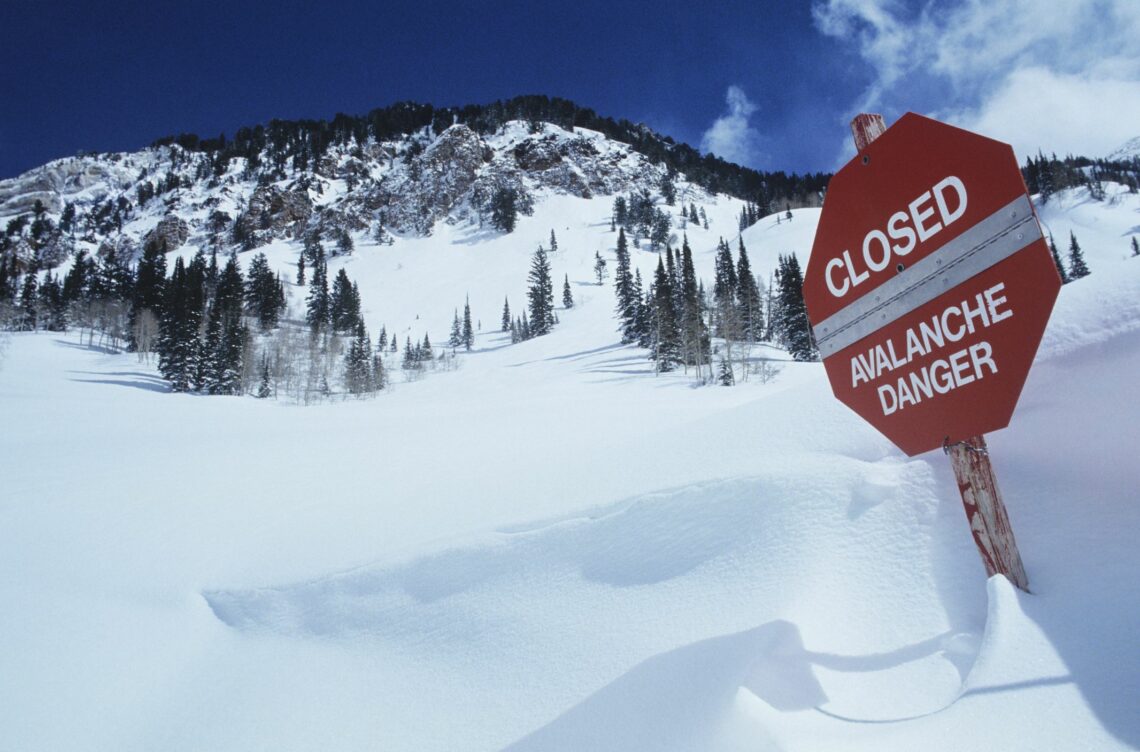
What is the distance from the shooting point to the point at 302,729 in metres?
2.81

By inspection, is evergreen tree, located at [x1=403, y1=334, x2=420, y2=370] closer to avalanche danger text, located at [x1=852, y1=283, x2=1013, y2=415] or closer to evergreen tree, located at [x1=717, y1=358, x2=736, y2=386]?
evergreen tree, located at [x1=717, y1=358, x2=736, y2=386]

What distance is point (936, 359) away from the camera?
192 centimetres

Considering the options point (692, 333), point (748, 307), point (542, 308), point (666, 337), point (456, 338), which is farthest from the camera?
point (456, 338)

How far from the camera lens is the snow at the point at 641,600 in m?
1.82

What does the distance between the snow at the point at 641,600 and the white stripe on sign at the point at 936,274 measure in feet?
3.28

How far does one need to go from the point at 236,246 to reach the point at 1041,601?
15921 cm

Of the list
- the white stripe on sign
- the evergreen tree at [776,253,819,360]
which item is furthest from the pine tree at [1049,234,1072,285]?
the evergreen tree at [776,253,819,360]

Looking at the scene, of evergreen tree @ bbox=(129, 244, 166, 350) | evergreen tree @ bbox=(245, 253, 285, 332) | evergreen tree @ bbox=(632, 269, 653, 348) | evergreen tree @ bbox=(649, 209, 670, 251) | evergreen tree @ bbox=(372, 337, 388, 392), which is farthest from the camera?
evergreen tree @ bbox=(649, 209, 670, 251)

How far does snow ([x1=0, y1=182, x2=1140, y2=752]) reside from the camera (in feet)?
5.96

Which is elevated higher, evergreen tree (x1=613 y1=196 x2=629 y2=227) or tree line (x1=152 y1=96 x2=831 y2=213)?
tree line (x1=152 y1=96 x2=831 y2=213)

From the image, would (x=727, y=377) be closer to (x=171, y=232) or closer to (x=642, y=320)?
(x=642, y=320)

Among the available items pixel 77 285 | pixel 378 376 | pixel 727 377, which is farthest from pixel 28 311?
pixel 727 377

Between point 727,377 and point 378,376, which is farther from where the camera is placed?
point 378,376

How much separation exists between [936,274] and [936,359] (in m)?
0.33
